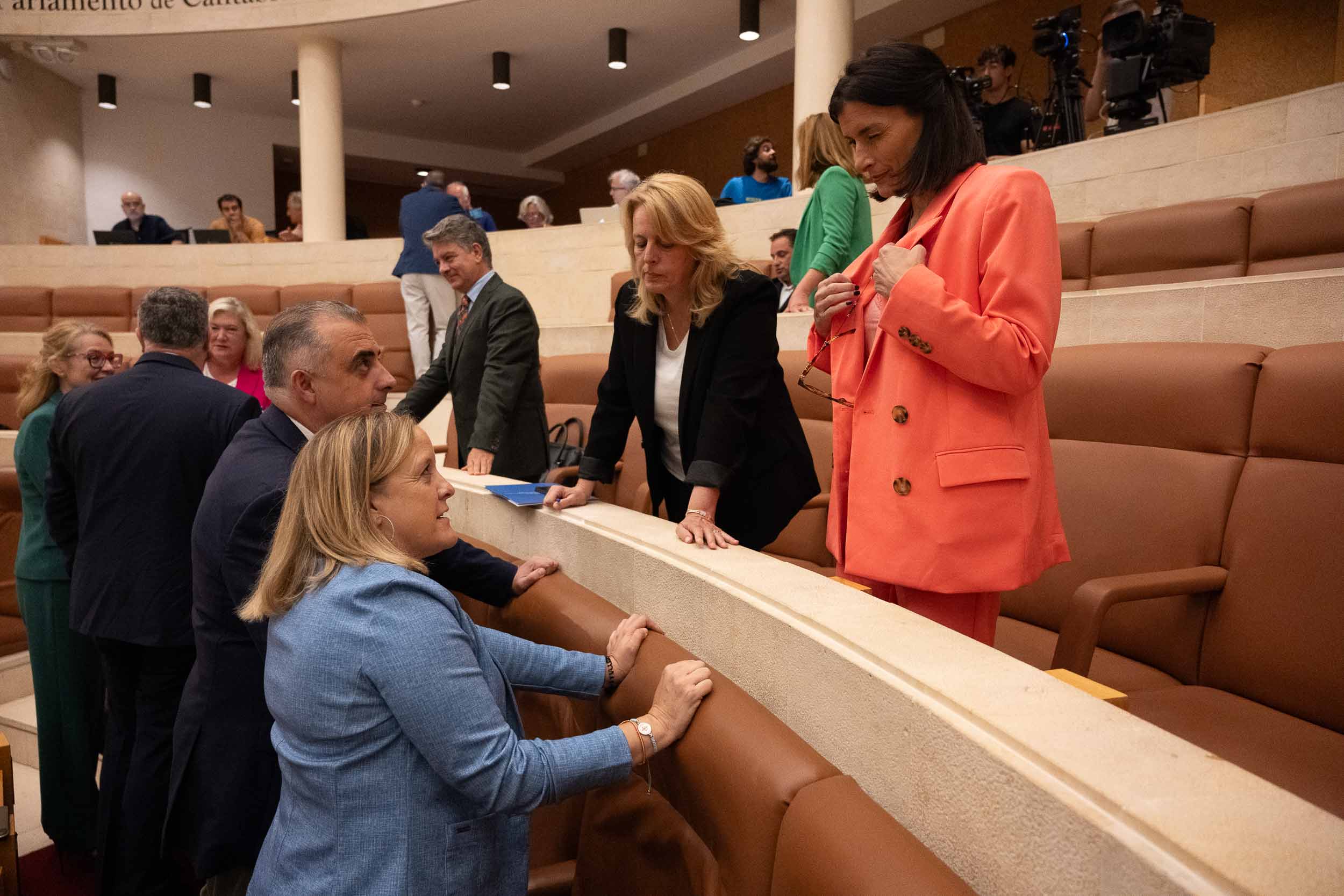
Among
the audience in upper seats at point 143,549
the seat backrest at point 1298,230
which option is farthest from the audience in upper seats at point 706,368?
the seat backrest at point 1298,230

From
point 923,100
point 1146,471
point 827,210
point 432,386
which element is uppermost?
point 827,210

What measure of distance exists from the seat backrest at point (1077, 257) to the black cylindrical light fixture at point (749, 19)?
5770 millimetres

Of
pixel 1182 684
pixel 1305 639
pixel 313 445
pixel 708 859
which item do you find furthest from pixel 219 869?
pixel 1305 639

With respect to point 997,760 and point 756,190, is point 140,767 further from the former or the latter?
point 756,190

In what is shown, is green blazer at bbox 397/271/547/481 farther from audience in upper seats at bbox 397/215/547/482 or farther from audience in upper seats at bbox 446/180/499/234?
audience in upper seats at bbox 446/180/499/234

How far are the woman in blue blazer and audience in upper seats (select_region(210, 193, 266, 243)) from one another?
387 inches

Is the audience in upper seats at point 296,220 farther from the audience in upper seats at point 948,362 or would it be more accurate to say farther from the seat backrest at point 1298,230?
the audience in upper seats at point 948,362

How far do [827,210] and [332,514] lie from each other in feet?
6.93

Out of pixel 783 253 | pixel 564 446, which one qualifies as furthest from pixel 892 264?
pixel 783 253

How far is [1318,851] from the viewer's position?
58 cm

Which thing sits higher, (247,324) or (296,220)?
(296,220)

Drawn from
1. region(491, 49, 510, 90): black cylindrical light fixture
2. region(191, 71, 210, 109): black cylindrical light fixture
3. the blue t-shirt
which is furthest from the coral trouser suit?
region(191, 71, 210, 109): black cylindrical light fixture

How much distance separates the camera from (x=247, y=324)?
3.10 metres

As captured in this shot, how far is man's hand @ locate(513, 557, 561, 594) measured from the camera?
1.78 metres
